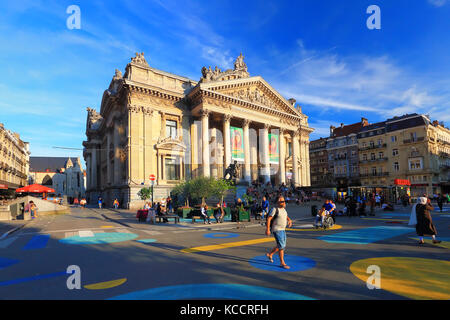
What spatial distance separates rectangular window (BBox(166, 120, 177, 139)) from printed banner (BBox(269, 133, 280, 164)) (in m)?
15.3

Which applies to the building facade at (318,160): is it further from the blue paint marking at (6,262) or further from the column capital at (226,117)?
the blue paint marking at (6,262)

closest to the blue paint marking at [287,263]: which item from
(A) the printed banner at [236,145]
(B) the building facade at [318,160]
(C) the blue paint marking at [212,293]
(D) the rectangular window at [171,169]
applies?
(C) the blue paint marking at [212,293]

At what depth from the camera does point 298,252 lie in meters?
8.12

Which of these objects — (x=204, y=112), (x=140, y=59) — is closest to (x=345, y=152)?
(x=204, y=112)

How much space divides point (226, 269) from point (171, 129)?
102ft

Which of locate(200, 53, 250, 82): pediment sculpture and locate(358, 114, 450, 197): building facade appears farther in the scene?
locate(358, 114, 450, 197): building facade

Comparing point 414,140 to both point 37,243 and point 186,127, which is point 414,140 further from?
point 37,243

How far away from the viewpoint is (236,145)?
36719 mm

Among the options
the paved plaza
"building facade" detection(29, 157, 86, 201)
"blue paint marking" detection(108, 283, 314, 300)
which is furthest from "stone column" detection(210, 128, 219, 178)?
"building facade" detection(29, 157, 86, 201)

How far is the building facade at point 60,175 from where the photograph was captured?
98562 millimetres

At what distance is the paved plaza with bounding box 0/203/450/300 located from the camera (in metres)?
4.79

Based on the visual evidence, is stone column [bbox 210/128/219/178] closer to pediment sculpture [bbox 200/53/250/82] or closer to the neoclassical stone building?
the neoclassical stone building
